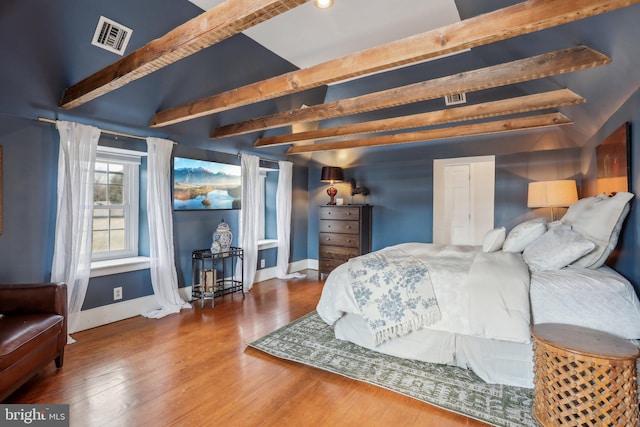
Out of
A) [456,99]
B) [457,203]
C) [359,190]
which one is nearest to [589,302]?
[456,99]

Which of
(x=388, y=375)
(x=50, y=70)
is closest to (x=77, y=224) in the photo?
(x=50, y=70)

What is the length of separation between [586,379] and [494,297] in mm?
626

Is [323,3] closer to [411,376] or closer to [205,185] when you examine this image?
[205,185]

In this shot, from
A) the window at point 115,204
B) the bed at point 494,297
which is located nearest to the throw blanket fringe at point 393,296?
the bed at point 494,297

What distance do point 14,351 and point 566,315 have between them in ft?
10.7

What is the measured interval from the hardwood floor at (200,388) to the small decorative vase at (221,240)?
120 cm

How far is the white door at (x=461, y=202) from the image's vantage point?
16.3ft

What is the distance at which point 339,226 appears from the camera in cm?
525

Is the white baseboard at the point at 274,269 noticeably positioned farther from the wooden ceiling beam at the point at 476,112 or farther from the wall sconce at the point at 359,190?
the wooden ceiling beam at the point at 476,112

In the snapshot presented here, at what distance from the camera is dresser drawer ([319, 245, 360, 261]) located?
A: 512 centimetres

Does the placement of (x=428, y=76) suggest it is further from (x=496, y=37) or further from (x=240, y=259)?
(x=240, y=259)

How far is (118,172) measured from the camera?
3715mm

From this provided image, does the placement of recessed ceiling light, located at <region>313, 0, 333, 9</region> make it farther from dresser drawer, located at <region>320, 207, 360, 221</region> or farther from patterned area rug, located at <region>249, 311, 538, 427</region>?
dresser drawer, located at <region>320, 207, 360, 221</region>

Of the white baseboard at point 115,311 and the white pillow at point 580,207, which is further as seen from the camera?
the white baseboard at point 115,311
